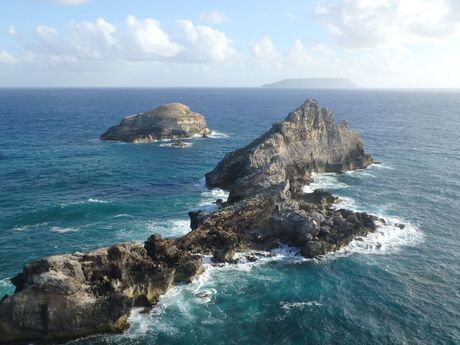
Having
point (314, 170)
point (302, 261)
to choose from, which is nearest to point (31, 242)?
point (302, 261)

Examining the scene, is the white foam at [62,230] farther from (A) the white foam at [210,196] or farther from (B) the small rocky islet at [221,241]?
(A) the white foam at [210,196]

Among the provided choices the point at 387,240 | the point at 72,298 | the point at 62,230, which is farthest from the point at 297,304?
the point at 62,230

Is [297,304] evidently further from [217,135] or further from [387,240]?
[217,135]

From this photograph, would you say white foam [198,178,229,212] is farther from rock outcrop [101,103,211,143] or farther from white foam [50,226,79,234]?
rock outcrop [101,103,211,143]

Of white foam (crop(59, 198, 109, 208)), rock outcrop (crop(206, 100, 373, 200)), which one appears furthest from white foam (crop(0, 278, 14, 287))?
rock outcrop (crop(206, 100, 373, 200))

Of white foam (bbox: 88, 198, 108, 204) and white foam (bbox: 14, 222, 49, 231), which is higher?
white foam (bbox: 88, 198, 108, 204)

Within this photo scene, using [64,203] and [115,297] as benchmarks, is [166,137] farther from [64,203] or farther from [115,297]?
[115,297]
